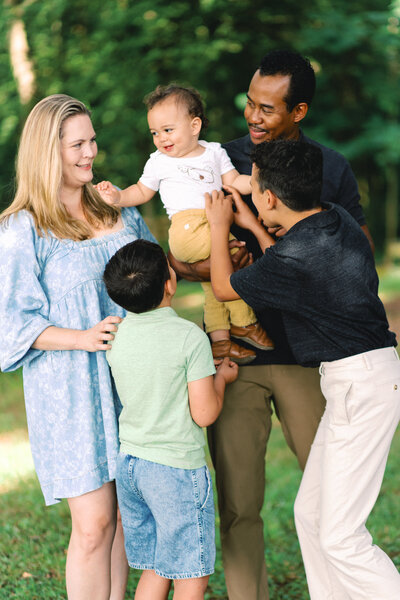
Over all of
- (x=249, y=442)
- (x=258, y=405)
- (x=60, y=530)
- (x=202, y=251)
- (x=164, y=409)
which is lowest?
(x=60, y=530)

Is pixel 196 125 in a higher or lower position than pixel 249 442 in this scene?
higher

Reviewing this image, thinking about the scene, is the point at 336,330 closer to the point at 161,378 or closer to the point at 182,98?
the point at 161,378

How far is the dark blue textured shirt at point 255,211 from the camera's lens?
3.13 metres

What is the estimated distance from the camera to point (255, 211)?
3148 millimetres

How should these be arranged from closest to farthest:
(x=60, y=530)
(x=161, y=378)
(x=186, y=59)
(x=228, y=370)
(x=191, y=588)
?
(x=161, y=378)
(x=191, y=588)
(x=228, y=370)
(x=60, y=530)
(x=186, y=59)

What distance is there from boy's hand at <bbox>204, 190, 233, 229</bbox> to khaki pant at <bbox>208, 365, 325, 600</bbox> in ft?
2.24

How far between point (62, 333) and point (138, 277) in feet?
1.31

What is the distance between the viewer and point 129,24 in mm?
11570

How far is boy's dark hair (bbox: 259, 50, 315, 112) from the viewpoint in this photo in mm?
3123

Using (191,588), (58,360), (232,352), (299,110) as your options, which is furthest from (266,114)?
(191,588)

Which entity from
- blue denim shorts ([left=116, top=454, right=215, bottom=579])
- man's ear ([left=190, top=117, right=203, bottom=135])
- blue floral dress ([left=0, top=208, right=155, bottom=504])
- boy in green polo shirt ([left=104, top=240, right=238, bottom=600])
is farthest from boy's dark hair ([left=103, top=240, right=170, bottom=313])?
man's ear ([left=190, top=117, right=203, bottom=135])

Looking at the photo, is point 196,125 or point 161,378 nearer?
point 161,378

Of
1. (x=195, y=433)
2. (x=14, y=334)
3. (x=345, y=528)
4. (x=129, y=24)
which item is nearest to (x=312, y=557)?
(x=345, y=528)

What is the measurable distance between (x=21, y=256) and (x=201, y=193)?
818 millimetres
